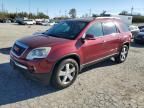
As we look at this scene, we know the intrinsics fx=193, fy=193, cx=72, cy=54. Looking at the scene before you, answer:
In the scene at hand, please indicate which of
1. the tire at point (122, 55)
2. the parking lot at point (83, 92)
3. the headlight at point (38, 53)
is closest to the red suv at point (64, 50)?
the headlight at point (38, 53)

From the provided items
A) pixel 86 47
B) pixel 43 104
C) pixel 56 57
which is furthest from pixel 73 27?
pixel 43 104

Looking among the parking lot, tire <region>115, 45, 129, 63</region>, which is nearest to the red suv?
the parking lot

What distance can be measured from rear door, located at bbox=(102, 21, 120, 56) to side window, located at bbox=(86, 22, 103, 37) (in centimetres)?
A: 22

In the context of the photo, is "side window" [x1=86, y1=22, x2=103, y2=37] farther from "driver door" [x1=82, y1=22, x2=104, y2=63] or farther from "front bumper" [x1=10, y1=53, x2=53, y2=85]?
"front bumper" [x1=10, y1=53, x2=53, y2=85]

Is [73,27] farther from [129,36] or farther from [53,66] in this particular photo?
[129,36]

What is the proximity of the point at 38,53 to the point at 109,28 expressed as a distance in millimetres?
3072

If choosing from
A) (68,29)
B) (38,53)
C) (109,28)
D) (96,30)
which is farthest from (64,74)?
(109,28)

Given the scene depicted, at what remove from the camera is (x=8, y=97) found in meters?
4.46

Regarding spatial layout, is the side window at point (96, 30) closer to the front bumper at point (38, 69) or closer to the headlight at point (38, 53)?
the headlight at point (38, 53)

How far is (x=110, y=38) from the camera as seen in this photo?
6.52m

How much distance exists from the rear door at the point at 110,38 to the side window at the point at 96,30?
0.22m

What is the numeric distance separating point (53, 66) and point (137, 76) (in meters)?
3.10

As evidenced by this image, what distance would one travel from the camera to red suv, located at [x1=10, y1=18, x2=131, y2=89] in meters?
4.57

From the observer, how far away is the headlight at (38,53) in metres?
4.56
